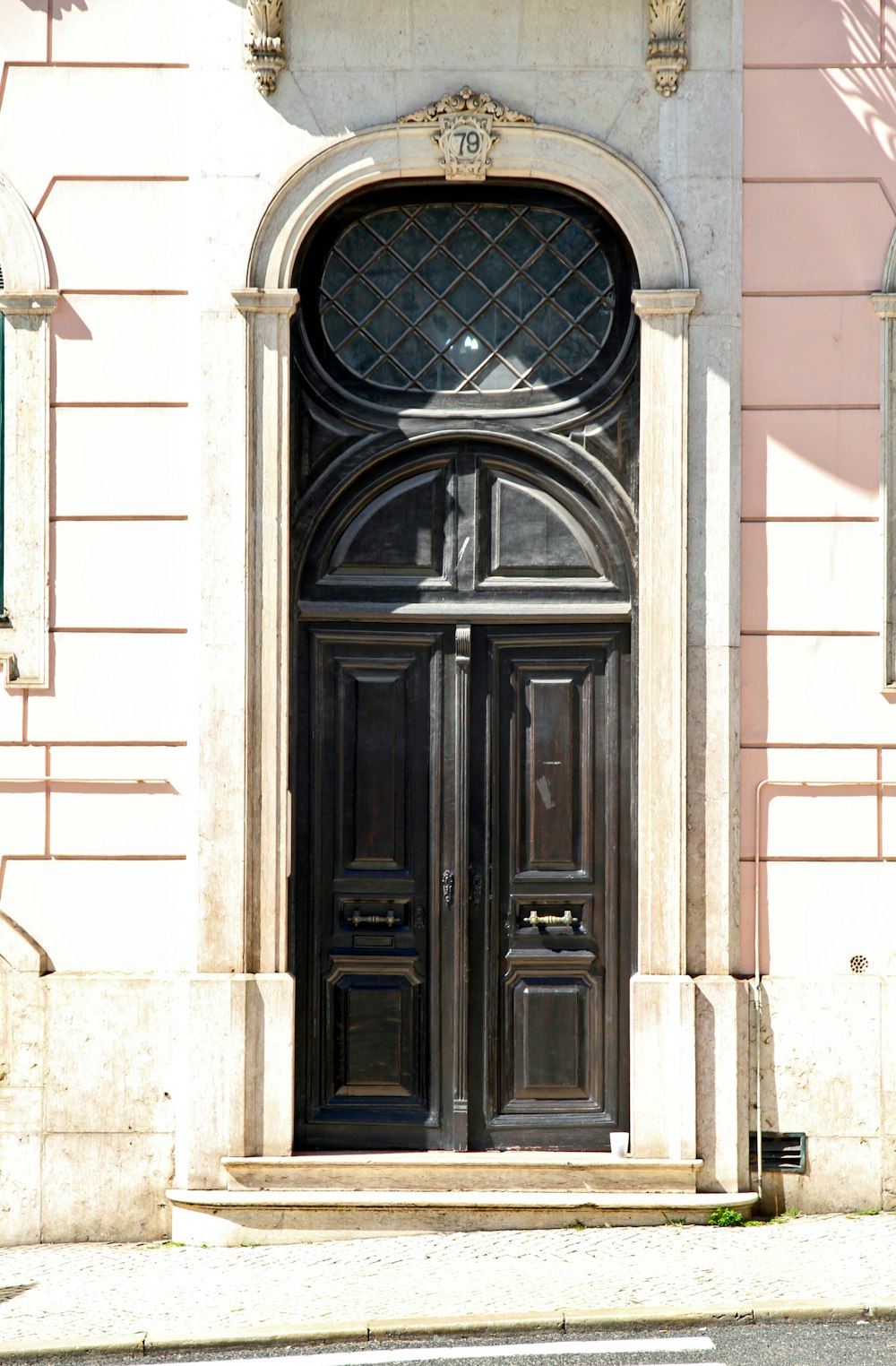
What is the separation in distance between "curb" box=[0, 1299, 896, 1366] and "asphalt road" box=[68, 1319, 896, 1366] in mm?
31

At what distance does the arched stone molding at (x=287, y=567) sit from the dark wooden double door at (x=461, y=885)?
27 centimetres

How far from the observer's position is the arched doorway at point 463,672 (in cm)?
773

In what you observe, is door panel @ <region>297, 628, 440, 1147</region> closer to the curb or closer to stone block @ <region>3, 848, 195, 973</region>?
stone block @ <region>3, 848, 195, 973</region>

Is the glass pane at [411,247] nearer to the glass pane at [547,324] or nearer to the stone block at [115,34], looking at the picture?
the glass pane at [547,324]

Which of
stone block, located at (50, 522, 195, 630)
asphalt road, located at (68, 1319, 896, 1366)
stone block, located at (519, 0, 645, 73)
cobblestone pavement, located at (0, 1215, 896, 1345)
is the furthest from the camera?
stone block, located at (50, 522, 195, 630)

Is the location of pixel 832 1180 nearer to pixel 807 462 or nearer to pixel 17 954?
pixel 807 462

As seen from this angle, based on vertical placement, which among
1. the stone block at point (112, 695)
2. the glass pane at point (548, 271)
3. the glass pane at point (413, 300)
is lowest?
the stone block at point (112, 695)

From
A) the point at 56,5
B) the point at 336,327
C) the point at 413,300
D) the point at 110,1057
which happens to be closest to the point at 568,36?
the point at 413,300

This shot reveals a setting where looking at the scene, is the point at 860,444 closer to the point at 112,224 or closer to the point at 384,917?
the point at 384,917

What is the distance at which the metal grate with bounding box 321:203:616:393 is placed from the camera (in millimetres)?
7871

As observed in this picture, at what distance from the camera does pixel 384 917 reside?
7750 millimetres

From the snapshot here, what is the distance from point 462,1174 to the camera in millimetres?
7395

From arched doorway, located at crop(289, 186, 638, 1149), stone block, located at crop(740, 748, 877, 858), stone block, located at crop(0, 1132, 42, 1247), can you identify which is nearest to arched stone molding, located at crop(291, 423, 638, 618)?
arched doorway, located at crop(289, 186, 638, 1149)

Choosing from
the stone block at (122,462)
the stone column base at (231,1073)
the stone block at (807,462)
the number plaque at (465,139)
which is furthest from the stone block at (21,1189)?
the number plaque at (465,139)
